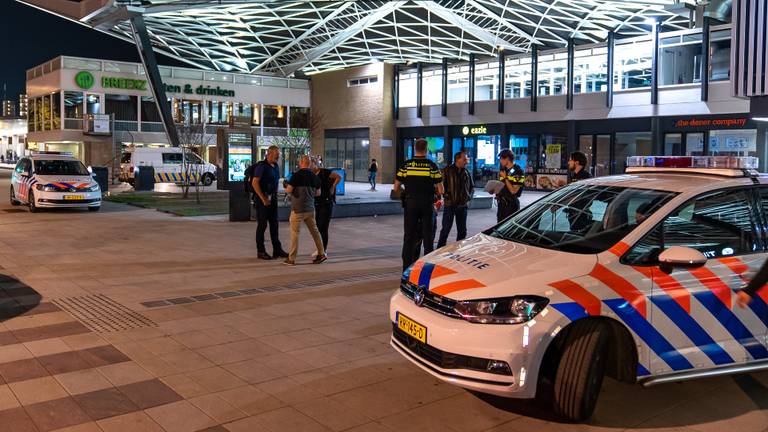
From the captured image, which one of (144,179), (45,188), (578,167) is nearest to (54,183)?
(45,188)

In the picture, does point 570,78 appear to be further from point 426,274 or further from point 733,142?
point 426,274

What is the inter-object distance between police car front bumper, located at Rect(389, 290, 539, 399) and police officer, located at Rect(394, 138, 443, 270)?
441 centimetres

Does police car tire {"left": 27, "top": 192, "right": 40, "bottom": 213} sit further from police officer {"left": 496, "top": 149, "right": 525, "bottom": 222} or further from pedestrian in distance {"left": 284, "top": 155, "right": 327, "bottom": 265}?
police officer {"left": 496, "top": 149, "right": 525, "bottom": 222}

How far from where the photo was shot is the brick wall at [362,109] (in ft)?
139

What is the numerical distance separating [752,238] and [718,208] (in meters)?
0.33

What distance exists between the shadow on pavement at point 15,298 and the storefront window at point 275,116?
42.9 meters

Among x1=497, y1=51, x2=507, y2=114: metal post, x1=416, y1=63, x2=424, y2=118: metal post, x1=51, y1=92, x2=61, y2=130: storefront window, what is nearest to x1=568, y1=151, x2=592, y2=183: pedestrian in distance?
x1=497, y1=51, x2=507, y2=114: metal post

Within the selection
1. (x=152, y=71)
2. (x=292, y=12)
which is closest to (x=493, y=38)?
(x=292, y=12)

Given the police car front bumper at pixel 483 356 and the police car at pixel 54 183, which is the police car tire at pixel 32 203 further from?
the police car front bumper at pixel 483 356

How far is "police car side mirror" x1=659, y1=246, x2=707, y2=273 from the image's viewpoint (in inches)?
168

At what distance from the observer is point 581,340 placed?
165 inches

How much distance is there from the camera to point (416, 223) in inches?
350

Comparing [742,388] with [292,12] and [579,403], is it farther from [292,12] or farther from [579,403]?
[292,12]

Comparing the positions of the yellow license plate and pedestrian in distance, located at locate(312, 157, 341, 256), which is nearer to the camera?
the yellow license plate
